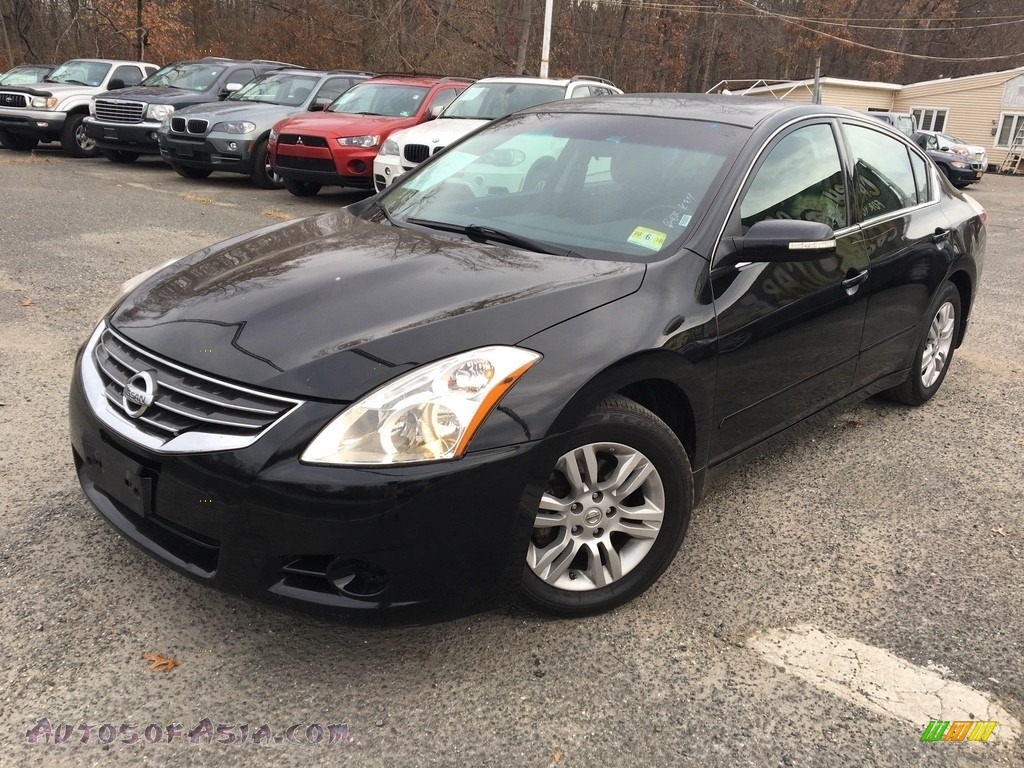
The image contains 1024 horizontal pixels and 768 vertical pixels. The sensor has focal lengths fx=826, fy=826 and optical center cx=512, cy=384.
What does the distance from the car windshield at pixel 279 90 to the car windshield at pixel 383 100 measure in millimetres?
1121

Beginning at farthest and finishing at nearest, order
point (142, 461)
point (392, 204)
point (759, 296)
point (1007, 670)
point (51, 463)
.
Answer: point (392, 204) → point (51, 463) → point (759, 296) → point (1007, 670) → point (142, 461)

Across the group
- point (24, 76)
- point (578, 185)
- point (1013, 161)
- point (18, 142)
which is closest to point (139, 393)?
point (578, 185)

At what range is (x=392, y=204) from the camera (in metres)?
3.69

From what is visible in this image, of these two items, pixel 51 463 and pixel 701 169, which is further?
pixel 51 463

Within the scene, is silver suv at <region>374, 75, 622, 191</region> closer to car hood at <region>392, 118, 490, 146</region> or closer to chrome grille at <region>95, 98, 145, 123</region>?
car hood at <region>392, 118, 490, 146</region>

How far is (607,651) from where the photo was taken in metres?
2.52

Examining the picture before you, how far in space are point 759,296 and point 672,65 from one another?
1960 inches

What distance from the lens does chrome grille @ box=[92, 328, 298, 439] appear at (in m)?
2.15

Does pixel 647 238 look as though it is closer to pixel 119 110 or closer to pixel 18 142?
pixel 119 110

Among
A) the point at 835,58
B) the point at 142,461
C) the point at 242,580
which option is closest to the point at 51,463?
the point at 142,461

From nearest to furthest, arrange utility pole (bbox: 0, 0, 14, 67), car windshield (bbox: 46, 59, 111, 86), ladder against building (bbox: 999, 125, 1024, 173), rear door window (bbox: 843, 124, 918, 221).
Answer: rear door window (bbox: 843, 124, 918, 221)
car windshield (bbox: 46, 59, 111, 86)
utility pole (bbox: 0, 0, 14, 67)
ladder against building (bbox: 999, 125, 1024, 173)

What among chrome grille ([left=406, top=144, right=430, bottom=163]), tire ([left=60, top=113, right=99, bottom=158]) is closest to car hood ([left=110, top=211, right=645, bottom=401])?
chrome grille ([left=406, top=144, right=430, bottom=163])

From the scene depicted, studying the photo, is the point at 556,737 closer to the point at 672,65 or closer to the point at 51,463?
the point at 51,463

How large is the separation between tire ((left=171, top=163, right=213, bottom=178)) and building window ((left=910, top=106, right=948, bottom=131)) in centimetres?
3736
